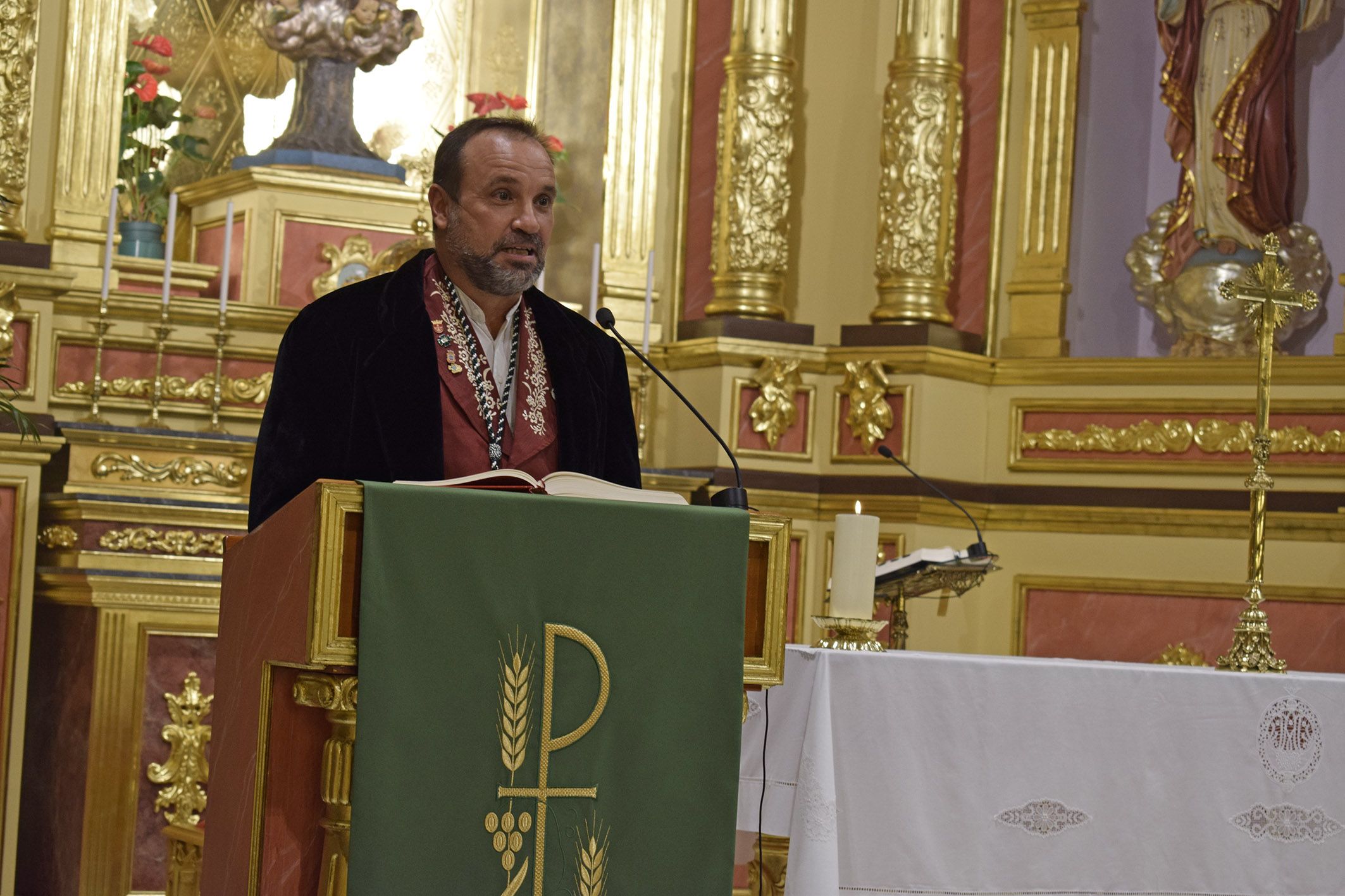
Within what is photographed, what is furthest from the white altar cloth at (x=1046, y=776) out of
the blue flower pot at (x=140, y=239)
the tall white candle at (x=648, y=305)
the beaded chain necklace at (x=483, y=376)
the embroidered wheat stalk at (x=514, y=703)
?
the blue flower pot at (x=140, y=239)

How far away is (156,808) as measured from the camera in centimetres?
467

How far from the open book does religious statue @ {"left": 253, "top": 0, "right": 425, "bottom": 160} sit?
12.0ft

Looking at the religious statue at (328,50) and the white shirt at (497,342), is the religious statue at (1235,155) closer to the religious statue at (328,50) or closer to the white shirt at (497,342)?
the religious statue at (328,50)

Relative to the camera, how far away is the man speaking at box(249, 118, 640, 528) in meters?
2.72

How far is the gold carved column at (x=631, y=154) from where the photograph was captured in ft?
20.6

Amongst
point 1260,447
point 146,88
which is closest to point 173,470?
point 146,88

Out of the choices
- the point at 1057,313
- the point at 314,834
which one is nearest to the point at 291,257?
the point at 1057,313

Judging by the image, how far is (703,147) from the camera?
636cm

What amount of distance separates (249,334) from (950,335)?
226 cm

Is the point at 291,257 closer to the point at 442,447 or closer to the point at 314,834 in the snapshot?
the point at 442,447

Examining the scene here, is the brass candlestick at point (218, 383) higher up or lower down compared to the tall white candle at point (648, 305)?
lower down

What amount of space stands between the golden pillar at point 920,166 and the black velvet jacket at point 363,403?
336 cm

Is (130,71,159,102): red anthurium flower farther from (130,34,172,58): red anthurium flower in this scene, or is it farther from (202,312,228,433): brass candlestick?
(202,312,228,433): brass candlestick

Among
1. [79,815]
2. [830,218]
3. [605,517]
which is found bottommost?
[79,815]
